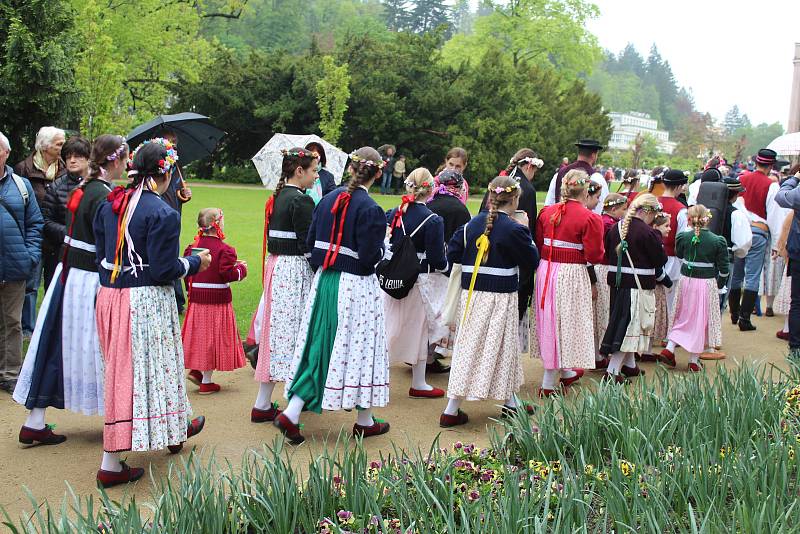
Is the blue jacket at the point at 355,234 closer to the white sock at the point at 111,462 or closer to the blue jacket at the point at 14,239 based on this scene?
the white sock at the point at 111,462

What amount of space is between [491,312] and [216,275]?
2.29 meters

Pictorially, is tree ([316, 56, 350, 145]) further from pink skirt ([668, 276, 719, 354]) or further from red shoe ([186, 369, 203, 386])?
red shoe ([186, 369, 203, 386])

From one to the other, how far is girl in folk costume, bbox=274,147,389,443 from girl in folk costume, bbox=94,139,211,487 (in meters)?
1.00

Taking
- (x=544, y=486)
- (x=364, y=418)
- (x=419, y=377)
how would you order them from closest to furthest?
(x=544, y=486), (x=364, y=418), (x=419, y=377)

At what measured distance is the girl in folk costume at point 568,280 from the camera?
685 cm

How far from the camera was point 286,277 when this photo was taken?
614 cm

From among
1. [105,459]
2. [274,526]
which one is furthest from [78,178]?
[274,526]

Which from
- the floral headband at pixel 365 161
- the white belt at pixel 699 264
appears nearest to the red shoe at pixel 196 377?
the floral headband at pixel 365 161

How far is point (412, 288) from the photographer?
696 cm

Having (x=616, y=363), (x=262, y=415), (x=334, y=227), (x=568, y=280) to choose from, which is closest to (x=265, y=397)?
(x=262, y=415)

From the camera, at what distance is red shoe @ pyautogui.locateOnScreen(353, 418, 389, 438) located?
5.80 m

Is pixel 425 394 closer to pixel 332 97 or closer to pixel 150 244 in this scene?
pixel 150 244

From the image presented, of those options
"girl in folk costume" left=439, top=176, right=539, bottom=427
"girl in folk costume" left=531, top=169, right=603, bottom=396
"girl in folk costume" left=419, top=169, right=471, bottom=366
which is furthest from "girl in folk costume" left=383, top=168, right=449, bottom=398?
"girl in folk costume" left=531, top=169, right=603, bottom=396

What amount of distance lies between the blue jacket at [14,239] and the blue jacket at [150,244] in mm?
1710
